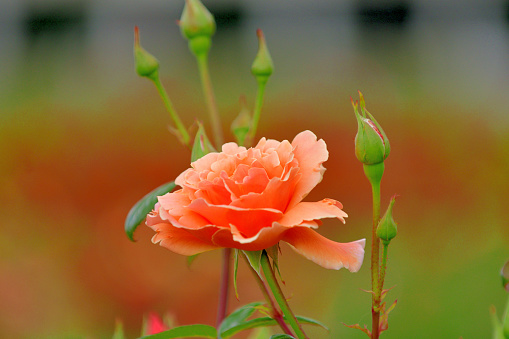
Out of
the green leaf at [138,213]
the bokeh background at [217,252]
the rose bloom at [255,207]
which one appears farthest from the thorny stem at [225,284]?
the bokeh background at [217,252]

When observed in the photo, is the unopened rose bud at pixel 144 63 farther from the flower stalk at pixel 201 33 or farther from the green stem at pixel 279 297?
the green stem at pixel 279 297

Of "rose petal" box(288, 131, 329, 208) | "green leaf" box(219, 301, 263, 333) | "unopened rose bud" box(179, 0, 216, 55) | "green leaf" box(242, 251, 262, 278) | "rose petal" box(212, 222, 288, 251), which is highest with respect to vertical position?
"unopened rose bud" box(179, 0, 216, 55)

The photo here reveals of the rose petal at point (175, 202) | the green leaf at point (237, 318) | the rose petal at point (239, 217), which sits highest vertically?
the rose petal at point (175, 202)

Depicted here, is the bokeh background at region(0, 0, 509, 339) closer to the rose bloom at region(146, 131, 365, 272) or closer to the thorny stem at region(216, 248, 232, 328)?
the thorny stem at region(216, 248, 232, 328)

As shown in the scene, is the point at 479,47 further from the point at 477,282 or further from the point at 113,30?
the point at 477,282

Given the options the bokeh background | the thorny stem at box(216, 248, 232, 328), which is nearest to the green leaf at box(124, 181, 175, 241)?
the thorny stem at box(216, 248, 232, 328)

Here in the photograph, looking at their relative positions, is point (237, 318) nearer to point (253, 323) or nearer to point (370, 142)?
point (253, 323)
